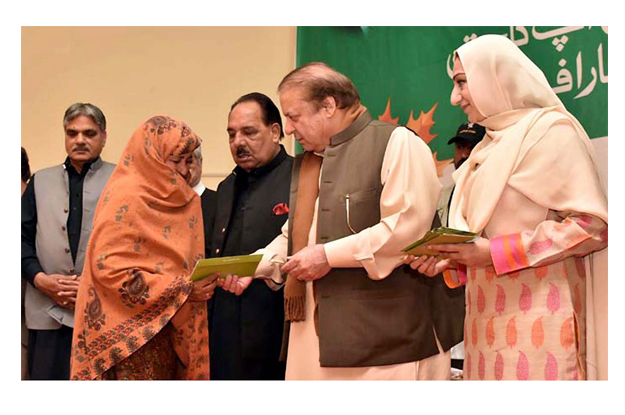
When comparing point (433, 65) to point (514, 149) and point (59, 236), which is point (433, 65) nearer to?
point (514, 149)

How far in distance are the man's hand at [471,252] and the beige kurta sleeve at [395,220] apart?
0.29m

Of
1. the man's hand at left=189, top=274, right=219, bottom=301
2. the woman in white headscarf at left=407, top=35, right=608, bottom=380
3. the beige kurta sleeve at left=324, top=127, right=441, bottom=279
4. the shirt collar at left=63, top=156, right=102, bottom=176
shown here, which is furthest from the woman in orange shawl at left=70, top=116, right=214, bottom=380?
the woman in white headscarf at left=407, top=35, right=608, bottom=380

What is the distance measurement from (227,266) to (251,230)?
0.82 meters

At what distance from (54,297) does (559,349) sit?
256 centimetres

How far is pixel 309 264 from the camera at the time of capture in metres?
3.03

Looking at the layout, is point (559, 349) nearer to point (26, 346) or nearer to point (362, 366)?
point (362, 366)

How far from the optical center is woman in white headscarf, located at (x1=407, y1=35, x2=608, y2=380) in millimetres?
2568

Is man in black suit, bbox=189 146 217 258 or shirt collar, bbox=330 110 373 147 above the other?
shirt collar, bbox=330 110 373 147

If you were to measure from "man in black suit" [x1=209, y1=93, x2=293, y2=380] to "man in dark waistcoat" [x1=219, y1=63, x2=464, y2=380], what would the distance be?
0.40 m

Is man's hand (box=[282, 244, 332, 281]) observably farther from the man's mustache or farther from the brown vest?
the man's mustache

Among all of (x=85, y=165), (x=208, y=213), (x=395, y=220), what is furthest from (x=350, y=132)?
(x=85, y=165)

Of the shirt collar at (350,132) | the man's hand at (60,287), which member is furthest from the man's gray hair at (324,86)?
the man's hand at (60,287)

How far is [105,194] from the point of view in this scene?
3.31m
